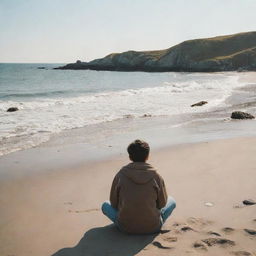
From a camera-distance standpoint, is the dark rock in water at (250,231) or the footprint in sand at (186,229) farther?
the footprint in sand at (186,229)

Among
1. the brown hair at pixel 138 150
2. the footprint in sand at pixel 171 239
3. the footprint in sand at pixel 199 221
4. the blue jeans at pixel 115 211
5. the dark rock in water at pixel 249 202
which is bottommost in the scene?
the footprint in sand at pixel 171 239

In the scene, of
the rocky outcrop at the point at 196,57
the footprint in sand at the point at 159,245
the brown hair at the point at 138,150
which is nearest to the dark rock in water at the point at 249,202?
the footprint in sand at the point at 159,245

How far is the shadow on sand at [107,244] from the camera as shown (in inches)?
164

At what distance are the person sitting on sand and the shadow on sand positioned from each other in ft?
0.41

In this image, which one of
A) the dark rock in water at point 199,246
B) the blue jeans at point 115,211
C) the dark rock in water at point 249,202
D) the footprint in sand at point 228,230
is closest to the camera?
the dark rock in water at point 199,246

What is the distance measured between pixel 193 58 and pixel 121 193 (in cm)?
10857

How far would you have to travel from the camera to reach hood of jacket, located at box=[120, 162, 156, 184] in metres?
4.41

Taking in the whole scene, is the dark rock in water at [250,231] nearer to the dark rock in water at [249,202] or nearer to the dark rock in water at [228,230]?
the dark rock in water at [228,230]

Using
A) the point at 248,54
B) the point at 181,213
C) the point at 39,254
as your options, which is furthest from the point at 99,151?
the point at 248,54

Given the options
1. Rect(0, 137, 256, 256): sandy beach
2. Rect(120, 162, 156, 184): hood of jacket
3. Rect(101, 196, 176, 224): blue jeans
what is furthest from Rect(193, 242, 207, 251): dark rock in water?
Rect(120, 162, 156, 184): hood of jacket

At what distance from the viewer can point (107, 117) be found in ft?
54.3

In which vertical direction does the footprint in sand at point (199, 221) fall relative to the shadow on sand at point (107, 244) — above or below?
above

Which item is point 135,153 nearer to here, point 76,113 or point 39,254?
point 39,254

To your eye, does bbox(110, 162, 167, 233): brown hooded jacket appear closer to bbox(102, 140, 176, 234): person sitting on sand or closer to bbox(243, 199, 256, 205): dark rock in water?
bbox(102, 140, 176, 234): person sitting on sand
